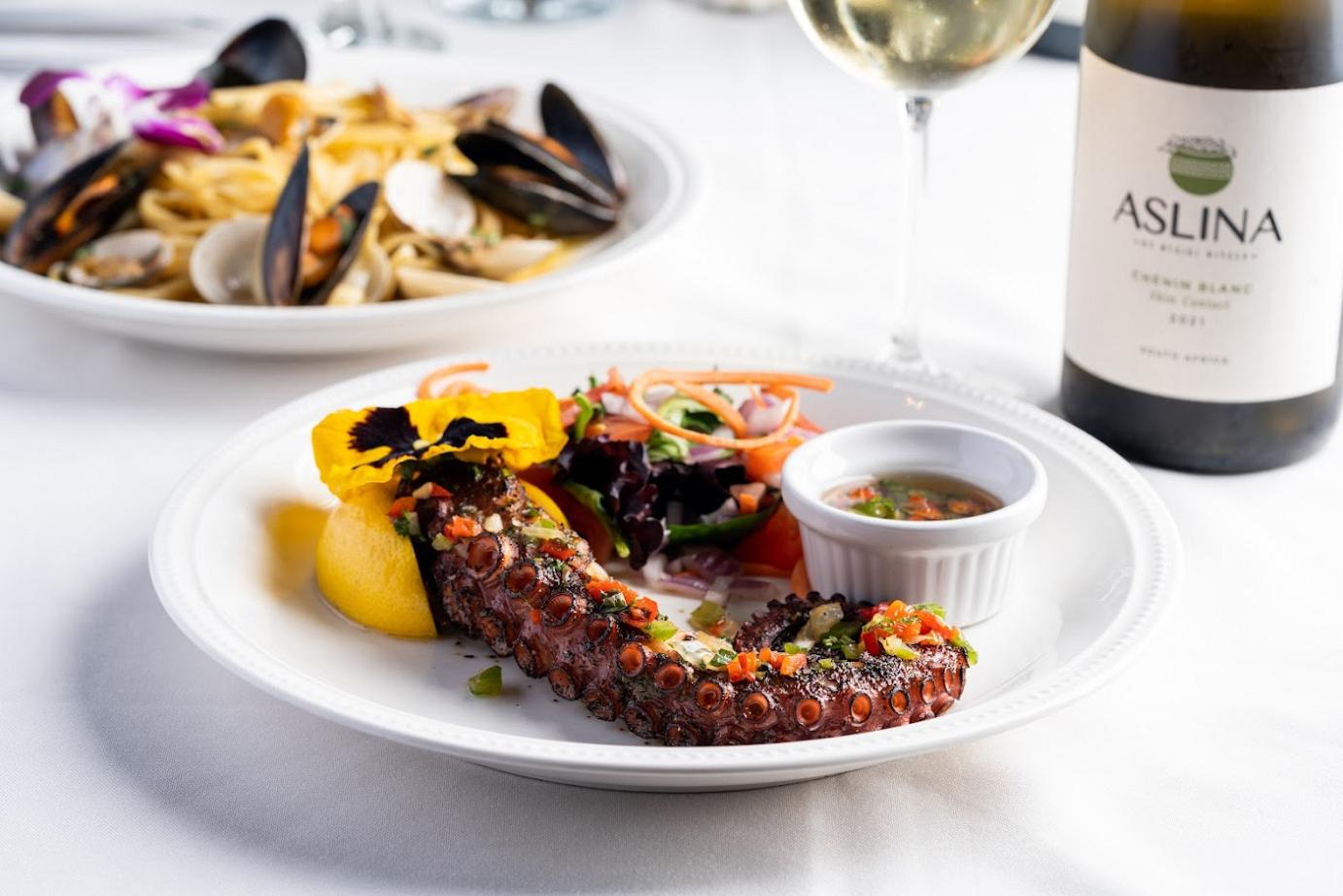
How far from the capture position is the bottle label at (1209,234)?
1.65m

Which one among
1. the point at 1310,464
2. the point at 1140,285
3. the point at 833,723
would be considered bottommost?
the point at 1310,464

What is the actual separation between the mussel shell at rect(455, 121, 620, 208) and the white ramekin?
975 mm

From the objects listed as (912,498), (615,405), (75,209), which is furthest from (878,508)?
(75,209)

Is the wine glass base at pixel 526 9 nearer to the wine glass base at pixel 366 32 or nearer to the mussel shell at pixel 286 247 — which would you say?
the wine glass base at pixel 366 32

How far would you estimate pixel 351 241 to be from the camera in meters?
2.24

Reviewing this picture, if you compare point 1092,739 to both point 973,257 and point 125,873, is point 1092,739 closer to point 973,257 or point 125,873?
point 125,873

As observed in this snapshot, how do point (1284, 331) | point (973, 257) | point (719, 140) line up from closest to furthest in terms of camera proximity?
point (1284, 331)
point (973, 257)
point (719, 140)

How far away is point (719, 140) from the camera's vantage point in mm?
3143

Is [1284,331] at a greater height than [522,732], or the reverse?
[1284,331]

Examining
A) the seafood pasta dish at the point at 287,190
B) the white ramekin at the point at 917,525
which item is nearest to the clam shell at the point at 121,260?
the seafood pasta dish at the point at 287,190

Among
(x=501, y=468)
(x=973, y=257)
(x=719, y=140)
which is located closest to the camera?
(x=501, y=468)

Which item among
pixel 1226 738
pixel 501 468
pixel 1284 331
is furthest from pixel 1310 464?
pixel 501 468

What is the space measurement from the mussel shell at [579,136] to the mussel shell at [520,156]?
0.09 m

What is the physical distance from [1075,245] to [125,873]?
1208 millimetres
